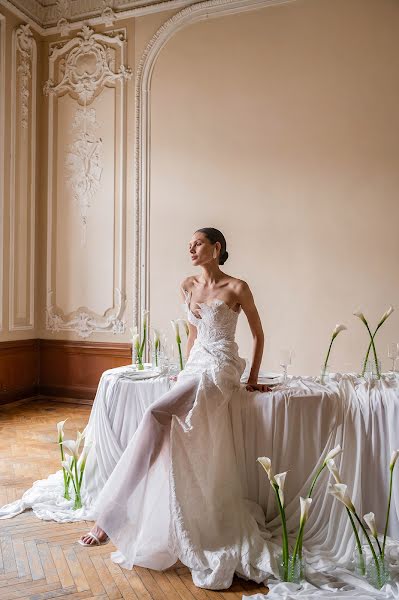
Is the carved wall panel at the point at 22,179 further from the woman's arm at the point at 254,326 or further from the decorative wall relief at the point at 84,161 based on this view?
the woman's arm at the point at 254,326

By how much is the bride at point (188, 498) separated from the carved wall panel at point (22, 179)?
4175mm

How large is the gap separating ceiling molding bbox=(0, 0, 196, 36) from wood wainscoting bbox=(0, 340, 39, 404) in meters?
4.01

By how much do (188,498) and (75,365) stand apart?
14.1ft

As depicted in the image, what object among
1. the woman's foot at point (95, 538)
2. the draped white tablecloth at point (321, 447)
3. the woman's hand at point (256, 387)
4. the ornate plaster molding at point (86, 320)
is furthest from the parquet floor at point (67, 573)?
the ornate plaster molding at point (86, 320)

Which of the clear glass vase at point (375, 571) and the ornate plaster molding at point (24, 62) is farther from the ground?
the ornate plaster molding at point (24, 62)

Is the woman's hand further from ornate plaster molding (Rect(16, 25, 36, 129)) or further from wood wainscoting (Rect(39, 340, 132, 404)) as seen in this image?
ornate plaster molding (Rect(16, 25, 36, 129))

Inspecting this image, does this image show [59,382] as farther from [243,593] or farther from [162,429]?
[243,593]

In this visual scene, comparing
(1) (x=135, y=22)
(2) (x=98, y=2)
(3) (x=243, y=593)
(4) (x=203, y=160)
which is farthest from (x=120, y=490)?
(2) (x=98, y=2)

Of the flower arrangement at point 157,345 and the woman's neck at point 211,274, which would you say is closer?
the woman's neck at point 211,274

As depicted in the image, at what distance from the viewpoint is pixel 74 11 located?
667cm

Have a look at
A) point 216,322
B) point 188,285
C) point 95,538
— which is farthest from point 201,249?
point 95,538

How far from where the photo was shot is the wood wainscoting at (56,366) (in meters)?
6.28

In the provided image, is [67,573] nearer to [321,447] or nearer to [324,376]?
[321,447]

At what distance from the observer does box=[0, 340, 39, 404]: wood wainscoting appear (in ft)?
20.3
